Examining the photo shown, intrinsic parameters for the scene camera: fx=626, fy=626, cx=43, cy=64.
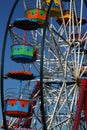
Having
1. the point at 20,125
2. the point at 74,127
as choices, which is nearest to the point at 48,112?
the point at 20,125

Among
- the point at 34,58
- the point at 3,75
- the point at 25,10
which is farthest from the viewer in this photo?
the point at 25,10

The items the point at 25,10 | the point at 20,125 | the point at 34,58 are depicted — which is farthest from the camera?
the point at 20,125

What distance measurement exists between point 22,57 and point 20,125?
26.9 feet

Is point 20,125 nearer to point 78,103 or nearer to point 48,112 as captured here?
point 48,112

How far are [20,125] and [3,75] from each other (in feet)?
30.9

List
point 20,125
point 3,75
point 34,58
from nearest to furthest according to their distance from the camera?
point 3,75, point 34,58, point 20,125

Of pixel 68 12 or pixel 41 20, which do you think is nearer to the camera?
pixel 41 20

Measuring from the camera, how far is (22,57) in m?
37.8

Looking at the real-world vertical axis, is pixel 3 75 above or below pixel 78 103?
above

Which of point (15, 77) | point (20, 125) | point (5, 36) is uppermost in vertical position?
point (5, 36)

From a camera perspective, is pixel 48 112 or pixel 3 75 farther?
pixel 48 112

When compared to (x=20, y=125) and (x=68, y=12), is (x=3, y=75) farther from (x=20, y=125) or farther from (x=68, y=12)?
(x=68, y=12)

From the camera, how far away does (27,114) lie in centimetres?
3794

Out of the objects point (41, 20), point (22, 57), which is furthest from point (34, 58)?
point (41, 20)
